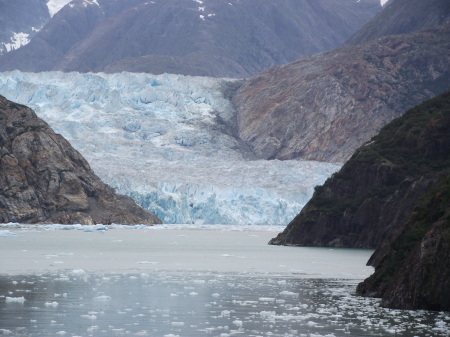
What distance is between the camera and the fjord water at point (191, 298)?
1595 cm

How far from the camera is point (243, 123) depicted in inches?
5399

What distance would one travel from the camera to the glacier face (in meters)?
80.9

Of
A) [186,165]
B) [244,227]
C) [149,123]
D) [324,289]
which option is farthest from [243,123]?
[324,289]

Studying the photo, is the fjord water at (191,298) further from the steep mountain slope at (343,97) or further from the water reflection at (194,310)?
the steep mountain slope at (343,97)

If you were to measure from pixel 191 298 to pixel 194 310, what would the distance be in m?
2.09

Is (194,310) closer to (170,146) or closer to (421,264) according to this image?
(421,264)

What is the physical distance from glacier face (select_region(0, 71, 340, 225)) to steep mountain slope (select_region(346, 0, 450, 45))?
58.8m

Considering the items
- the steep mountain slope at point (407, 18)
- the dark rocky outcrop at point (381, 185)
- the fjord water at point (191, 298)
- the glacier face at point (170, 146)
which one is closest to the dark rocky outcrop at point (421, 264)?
the fjord water at point (191, 298)

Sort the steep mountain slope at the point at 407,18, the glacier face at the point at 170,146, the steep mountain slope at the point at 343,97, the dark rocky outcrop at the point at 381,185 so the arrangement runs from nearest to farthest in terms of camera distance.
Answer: the dark rocky outcrop at the point at 381,185 → the glacier face at the point at 170,146 → the steep mountain slope at the point at 343,97 → the steep mountain slope at the point at 407,18

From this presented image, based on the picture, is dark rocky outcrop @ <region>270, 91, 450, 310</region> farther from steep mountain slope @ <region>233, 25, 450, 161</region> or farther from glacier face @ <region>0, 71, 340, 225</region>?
steep mountain slope @ <region>233, 25, 450, 161</region>

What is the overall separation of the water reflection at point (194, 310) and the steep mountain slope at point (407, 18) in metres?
154

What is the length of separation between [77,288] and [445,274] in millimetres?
10531

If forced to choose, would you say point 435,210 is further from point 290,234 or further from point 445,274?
point 290,234

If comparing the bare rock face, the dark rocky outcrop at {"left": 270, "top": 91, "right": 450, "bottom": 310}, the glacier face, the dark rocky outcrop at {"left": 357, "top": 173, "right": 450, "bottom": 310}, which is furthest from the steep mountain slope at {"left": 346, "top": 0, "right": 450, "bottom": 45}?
the dark rocky outcrop at {"left": 357, "top": 173, "right": 450, "bottom": 310}
